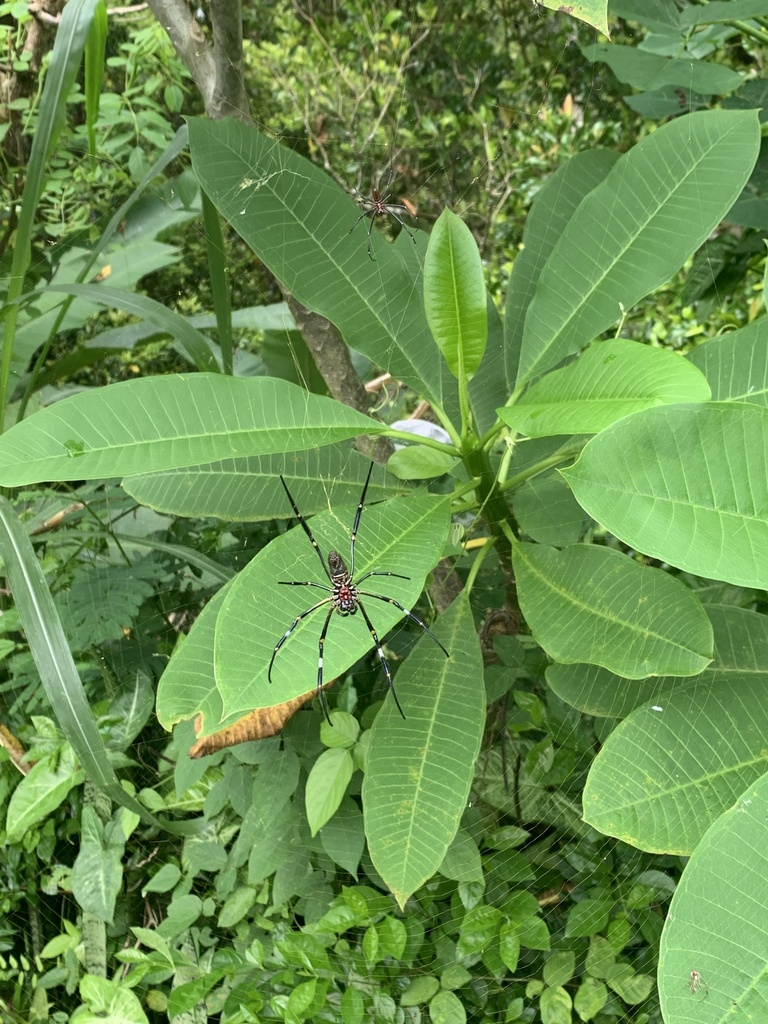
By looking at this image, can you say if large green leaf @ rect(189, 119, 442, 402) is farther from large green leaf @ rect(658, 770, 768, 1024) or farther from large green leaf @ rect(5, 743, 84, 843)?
large green leaf @ rect(5, 743, 84, 843)

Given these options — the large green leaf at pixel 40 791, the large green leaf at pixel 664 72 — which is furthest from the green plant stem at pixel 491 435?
the large green leaf at pixel 40 791

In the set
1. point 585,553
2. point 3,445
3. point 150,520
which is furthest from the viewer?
point 150,520

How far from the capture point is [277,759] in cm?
69

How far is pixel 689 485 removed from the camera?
39 cm

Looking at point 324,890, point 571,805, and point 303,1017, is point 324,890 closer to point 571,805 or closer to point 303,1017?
point 303,1017

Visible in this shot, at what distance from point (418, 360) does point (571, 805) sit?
0.43 m

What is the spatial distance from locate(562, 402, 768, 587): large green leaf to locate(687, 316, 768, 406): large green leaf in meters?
0.15

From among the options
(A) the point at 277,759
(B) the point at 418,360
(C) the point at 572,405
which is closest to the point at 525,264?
(B) the point at 418,360

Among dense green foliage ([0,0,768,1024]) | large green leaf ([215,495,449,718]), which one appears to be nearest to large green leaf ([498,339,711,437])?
dense green foliage ([0,0,768,1024])

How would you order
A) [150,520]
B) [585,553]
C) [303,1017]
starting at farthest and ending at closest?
[150,520] < [303,1017] < [585,553]

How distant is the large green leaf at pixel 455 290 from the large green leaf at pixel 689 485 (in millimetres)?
196

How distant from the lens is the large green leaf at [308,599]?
41 cm

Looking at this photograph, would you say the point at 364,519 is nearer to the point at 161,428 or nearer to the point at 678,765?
the point at 161,428

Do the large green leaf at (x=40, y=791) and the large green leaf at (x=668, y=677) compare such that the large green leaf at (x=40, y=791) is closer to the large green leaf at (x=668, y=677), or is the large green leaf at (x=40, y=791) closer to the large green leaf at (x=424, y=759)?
the large green leaf at (x=424, y=759)
